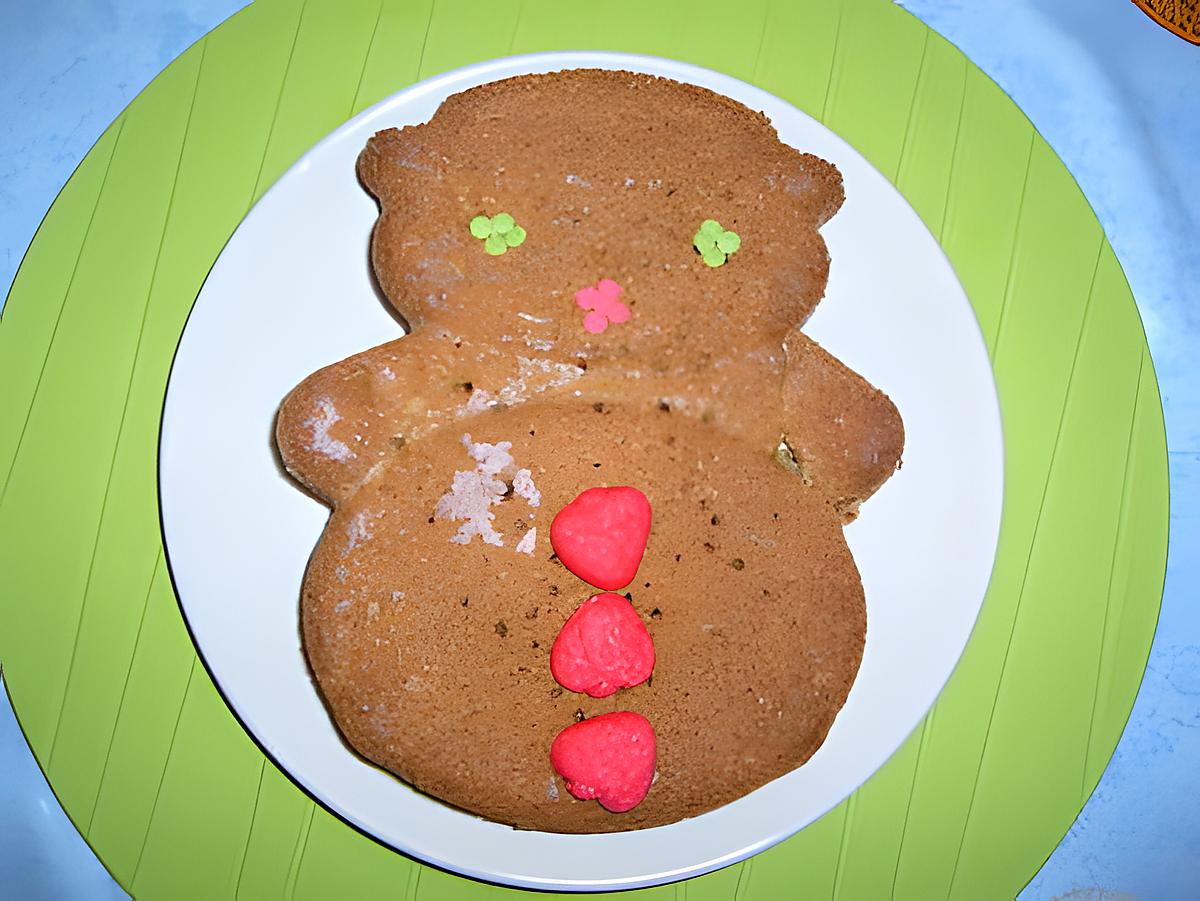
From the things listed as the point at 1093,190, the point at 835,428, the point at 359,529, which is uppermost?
the point at 1093,190

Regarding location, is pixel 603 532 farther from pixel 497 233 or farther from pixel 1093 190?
pixel 1093 190

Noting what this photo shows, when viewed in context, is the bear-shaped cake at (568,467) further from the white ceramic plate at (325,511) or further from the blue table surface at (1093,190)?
the blue table surface at (1093,190)

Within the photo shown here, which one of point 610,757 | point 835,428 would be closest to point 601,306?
point 835,428

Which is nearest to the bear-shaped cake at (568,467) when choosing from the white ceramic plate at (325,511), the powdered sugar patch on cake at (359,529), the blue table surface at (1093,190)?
the powdered sugar patch on cake at (359,529)

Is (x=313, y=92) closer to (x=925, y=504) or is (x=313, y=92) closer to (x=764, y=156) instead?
(x=764, y=156)

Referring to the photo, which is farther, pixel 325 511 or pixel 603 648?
pixel 325 511

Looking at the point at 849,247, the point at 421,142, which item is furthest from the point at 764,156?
the point at 421,142

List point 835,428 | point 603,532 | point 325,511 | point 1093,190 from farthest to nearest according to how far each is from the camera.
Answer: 1. point 1093,190
2. point 325,511
3. point 835,428
4. point 603,532
